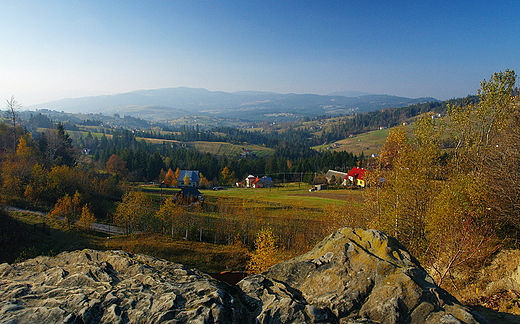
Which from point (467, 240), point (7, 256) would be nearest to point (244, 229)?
point (7, 256)

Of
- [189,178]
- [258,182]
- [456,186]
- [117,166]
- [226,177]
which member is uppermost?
[456,186]

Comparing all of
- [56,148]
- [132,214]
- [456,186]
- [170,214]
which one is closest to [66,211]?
[132,214]

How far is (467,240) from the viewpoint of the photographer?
11562 mm

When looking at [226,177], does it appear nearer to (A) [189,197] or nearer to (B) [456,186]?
(A) [189,197]

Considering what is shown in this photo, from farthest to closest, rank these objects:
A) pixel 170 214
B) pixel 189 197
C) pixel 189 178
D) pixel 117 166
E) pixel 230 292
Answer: pixel 189 178 → pixel 117 166 → pixel 189 197 → pixel 170 214 → pixel 230 292

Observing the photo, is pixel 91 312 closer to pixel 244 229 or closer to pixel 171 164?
pixel 244 229

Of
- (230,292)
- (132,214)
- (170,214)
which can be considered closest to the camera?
(230,292)

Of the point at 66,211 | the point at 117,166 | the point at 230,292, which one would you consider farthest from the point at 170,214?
the point at 117,166

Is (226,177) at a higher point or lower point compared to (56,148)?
lower

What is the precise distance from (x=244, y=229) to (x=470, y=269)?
27801 millimetres

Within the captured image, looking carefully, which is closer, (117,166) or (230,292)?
(230,292)

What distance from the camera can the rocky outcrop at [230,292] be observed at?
474 cm

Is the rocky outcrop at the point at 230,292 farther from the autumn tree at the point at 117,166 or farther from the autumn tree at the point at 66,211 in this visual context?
the autumn tree at the point at 117,166

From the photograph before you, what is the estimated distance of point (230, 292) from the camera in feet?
18.4
